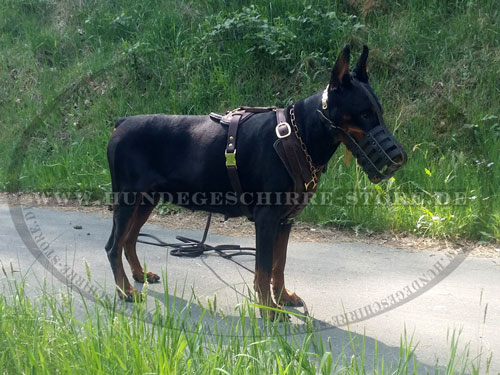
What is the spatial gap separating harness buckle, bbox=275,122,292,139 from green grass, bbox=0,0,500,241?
2547 millimetres

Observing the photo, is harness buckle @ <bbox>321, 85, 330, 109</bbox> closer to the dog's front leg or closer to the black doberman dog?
the black doberman dog

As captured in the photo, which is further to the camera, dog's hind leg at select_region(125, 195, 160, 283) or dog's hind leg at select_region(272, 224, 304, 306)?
dog's hind leg at select_region(125, 195, 160, 283)

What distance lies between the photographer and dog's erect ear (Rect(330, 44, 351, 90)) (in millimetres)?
4012

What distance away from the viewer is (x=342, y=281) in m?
5.36

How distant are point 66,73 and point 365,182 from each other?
627cm

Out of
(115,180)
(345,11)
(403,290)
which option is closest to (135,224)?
(115,180)

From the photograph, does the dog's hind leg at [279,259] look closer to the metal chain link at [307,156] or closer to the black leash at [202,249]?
the metal chain link at [307,156]

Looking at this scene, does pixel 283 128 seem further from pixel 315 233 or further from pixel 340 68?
pixel 315 233

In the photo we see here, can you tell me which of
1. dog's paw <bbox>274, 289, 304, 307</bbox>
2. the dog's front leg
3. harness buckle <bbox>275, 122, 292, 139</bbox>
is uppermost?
harness buckle <bbox>275, 122, 292, 139</bbox>

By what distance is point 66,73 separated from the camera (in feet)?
37.1

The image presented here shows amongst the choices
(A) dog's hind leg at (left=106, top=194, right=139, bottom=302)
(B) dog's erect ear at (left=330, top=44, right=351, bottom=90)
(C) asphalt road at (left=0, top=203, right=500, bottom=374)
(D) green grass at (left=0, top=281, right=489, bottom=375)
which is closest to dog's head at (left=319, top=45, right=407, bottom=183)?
(B) dog's erect ear at (left=330, top=44, right=351, bottom=90)

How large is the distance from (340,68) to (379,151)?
547 millimetres

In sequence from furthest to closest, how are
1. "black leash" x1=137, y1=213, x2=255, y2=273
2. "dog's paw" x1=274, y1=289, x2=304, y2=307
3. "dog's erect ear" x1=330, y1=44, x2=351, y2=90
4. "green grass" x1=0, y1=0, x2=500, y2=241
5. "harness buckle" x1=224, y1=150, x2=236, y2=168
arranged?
"green grass" x1=0, y1=0, x2=500, y2=241 < "black leash" x1=137, y1=213, x2=255, y2=273 < "dog's paw" x1=274, y1=289, x2=304, y2=307 < "harness buckle" x1=224, y1=150, x2=236, y2=168 < "dog's erect ear" x1=330, y1=44, x2=351, y2=90

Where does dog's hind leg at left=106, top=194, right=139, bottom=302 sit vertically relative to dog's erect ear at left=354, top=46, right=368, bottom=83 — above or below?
below
